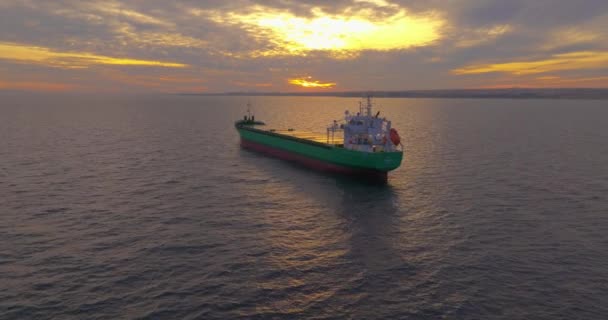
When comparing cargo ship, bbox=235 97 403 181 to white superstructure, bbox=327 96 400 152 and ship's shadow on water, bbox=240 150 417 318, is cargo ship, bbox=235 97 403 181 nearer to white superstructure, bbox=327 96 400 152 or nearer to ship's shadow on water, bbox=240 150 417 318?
white superstructure, bbox=327 96 400 152

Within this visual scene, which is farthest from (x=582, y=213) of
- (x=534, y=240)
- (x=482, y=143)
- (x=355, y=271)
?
(x=482, y=143)

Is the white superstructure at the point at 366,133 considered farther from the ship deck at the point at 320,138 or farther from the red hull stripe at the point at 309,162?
the ship deck at the point at 320,138

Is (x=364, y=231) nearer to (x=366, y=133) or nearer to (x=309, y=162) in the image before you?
(x=366, y=133)

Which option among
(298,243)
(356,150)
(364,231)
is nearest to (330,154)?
(356,150)

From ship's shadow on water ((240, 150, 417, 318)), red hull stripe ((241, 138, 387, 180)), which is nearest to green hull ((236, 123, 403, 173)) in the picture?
red hull stripe ((241, 138, 387, 180))

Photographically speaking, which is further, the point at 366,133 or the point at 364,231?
the point at 366,133

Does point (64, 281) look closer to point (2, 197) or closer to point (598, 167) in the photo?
point (2, 197)
